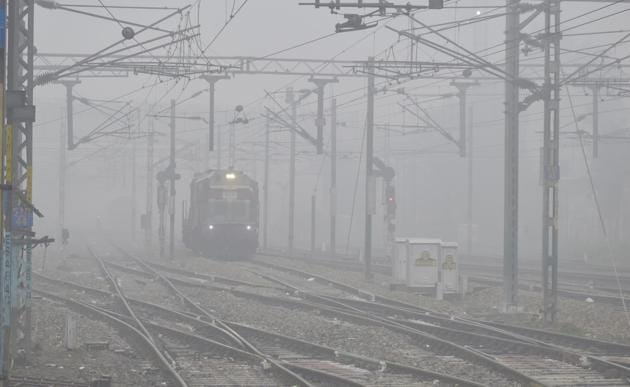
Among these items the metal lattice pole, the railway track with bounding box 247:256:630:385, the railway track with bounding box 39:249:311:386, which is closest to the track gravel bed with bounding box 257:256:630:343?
the railway track with bounding box 247:256:630:385

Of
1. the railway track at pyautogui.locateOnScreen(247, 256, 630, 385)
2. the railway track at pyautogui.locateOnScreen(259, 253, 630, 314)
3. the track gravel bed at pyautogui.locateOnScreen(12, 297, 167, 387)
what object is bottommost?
the railway track at pyautogui.locateOnScreen(259, 253, 630, 314)

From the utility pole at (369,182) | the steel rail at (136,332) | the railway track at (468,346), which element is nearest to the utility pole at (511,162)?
the railway track at (468,346)

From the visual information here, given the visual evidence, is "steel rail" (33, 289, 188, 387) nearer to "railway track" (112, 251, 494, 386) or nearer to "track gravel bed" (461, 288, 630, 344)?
"railway track" (112, 251, 494, 386)

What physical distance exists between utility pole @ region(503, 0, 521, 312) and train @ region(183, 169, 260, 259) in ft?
57.7

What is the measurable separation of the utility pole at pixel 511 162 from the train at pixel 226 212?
17.6 m

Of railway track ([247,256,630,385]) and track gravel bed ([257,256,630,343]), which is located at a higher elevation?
railway track ([247,256,630,385])

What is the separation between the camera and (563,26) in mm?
69562

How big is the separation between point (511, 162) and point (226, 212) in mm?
17998

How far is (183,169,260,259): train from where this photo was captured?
1487 inches

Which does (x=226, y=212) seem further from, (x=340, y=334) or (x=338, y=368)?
(x=338, y=368)

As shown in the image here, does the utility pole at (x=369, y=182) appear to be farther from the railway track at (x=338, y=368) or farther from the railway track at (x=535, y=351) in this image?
the railway track at (x=338, y=368)

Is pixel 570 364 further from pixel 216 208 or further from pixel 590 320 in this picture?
pixel 216 208

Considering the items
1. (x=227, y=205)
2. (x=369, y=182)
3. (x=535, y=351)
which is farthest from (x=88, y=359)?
(x=227, y=205)

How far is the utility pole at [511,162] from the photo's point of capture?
854 inches
